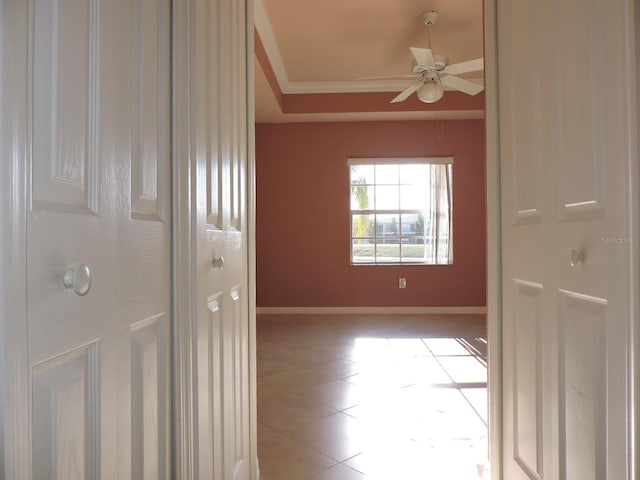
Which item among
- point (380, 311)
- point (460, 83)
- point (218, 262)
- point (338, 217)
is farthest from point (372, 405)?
point (338, 217)

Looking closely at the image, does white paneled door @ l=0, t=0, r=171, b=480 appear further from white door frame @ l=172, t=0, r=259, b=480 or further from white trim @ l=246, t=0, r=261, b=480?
white trim @ l=246, t=0, r=261, b=480

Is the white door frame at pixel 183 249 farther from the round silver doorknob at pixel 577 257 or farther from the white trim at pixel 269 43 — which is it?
the white trim at pixel 269 43

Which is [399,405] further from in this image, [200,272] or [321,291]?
[321,291]

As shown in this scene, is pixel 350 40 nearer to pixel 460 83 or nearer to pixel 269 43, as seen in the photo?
pixel 269 43

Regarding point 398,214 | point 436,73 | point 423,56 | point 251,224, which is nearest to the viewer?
point 251,224

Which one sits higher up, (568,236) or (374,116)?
(374,116)

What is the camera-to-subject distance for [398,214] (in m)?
6.83

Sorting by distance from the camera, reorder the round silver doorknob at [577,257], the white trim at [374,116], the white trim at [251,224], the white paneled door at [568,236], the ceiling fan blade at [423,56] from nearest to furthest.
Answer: the white paneled door at [568,236]
the round silver doorknob at [577,257]
the white trim at [251,224]
the ceiling fan blade at [423,56]
the white trim at [374,116]

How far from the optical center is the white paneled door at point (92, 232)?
631 mm

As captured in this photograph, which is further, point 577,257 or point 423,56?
point 423,56

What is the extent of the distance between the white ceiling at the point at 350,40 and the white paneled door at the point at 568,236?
8.99ft

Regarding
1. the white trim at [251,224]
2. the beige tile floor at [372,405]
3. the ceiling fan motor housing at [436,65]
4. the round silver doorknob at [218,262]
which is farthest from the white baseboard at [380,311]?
the round silver doorknob at [218,262]

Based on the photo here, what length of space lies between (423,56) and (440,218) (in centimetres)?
327

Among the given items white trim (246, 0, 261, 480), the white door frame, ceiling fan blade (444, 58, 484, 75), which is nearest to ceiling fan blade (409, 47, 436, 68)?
ceiling fan blade (444, 58, 484, 75)
